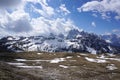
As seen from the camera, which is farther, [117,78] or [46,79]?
[117,78]

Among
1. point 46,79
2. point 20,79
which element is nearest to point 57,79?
point 46,79

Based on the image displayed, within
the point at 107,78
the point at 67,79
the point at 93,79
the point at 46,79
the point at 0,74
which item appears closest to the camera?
the point at 0,74

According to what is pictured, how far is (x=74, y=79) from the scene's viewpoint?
50094 mm

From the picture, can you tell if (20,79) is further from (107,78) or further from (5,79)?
(107,78)

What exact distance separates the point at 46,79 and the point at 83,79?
449 inches

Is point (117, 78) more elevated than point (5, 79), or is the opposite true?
point (5, 79)

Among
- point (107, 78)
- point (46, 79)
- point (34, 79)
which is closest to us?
point (34, 79)

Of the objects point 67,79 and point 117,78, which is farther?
point 117,78

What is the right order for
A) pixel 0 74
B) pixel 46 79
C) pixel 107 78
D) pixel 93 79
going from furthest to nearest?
1. pixel 107 78
2. pixel 93 79
3. pixel 46 79
4. pixel 0 74

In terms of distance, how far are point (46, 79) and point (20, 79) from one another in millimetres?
9595

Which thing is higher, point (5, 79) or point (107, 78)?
point (5, 79)

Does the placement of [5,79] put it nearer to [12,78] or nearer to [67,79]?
[12,78]

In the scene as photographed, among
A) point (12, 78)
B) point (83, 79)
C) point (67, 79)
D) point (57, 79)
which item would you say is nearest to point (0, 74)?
point (12, 78)

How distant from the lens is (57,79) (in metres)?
46.5
